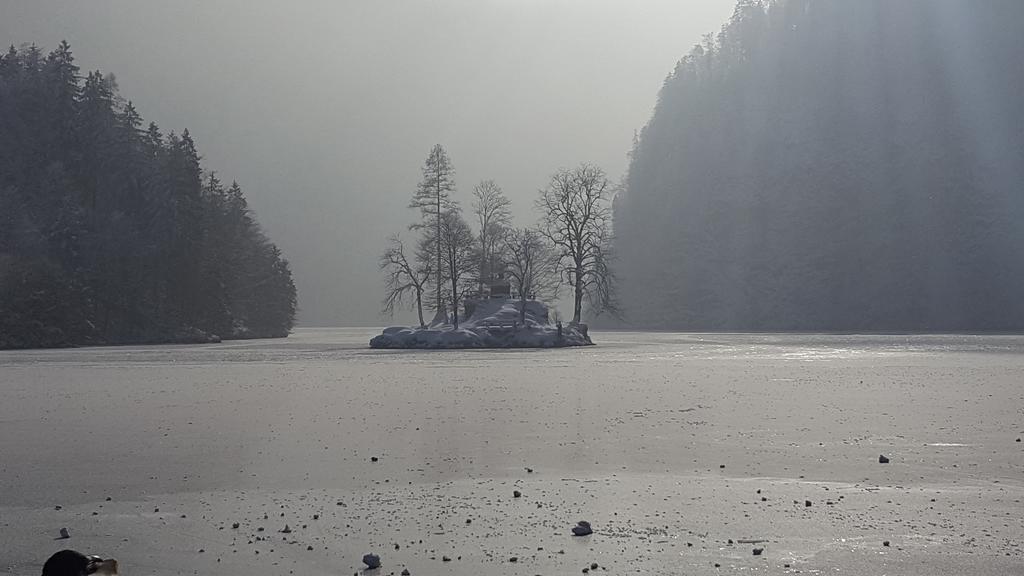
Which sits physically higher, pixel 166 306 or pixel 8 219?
pixel 8 219

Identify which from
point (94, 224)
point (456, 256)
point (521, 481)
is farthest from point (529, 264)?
point (521, 481)

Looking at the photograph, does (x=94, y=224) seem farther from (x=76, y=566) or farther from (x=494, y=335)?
(x=76, y=566)

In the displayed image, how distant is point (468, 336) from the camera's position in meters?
48.2

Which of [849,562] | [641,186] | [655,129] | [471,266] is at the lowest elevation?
[849,562]

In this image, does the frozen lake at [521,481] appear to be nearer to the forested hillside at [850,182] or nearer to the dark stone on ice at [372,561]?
the dark stone on ice at [372,561]

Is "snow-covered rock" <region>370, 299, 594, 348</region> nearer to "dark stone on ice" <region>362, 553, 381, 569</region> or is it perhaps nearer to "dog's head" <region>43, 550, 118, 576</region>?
"dark stone on ice" <region>362, 553, 381, 569</region>

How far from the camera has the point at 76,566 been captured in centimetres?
362

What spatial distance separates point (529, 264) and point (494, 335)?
11.9 m

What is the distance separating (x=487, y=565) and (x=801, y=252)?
11112cm

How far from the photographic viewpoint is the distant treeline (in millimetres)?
57812

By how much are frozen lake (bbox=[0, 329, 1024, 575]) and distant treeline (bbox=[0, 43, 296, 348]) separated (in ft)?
150

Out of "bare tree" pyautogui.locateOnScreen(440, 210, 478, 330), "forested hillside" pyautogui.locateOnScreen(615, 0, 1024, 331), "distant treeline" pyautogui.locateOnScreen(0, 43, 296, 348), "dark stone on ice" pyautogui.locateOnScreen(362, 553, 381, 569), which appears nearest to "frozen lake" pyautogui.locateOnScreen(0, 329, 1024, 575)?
"dark stone on ice" pyautogui.locateOnScreen(362, 553, 381, 569)

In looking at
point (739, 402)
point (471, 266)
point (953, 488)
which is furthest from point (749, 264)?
point (953, 488)

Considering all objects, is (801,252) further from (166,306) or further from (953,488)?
(953,488)
